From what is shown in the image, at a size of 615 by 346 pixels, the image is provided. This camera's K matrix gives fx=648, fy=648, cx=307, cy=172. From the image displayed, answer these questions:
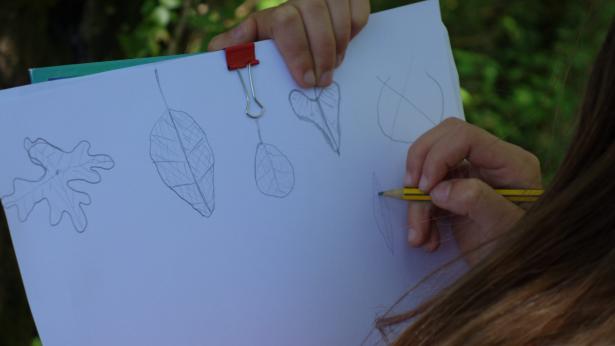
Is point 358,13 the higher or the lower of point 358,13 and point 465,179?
the higher

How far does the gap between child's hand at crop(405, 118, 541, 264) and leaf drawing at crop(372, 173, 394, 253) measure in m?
0.03

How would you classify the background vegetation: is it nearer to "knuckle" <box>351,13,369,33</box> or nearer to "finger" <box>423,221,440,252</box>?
"finger" <box>423,221,440,252</box>

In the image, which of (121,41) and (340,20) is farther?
(121,41)

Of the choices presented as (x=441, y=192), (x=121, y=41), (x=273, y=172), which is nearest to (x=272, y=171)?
(x=273, y=172)

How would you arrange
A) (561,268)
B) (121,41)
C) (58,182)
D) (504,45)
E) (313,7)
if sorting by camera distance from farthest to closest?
(504,45) < (121,41) < (313,7) < (58,182) < (561,268)

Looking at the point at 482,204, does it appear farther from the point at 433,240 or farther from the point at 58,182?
the point at 58,182

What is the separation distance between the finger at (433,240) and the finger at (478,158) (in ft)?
0.25

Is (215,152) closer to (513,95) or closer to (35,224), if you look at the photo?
(35,224)

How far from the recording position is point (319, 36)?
2.76 ft

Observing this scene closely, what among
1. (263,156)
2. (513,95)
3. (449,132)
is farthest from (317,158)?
(513,95)

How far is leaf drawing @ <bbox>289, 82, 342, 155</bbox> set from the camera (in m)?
0.86

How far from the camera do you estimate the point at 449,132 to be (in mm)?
850

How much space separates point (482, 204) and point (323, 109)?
242 mm

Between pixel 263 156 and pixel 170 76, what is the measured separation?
0.15 metres
